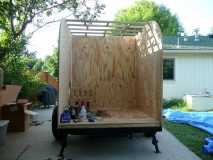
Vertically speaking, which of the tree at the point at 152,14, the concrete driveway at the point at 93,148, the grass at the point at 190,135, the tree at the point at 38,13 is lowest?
the concrete driveway at the point at 93,148

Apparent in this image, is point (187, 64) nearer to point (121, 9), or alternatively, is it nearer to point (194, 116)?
point (194, 116)

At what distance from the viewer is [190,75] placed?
15406 mm

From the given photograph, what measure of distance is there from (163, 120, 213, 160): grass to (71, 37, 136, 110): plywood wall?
130 centimetres

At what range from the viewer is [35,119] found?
1084 centimetres

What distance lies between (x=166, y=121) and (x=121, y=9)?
3936 cm

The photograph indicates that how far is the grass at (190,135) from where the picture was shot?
20.9 feet

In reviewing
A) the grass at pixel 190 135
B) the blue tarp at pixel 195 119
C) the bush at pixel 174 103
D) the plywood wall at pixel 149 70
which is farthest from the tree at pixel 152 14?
the plywood wall at pixel 149 70

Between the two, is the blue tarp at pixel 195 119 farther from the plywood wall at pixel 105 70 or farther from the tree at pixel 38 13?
the tree at pixel 38 13

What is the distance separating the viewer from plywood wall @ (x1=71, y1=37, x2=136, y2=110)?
29.3 feet

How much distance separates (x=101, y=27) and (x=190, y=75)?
27.6 feet

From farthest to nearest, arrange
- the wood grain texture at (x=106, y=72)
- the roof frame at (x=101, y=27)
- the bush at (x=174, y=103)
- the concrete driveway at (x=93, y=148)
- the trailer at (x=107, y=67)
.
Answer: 1. the bush at (x=174, y=103)
2. the wood grain texture at (x=106, y=72)
3. the trailer at (x=107, y=67)
4. the roof frame at (x=101, y=27)
5. the concrete driveway at (x=93, y=148)

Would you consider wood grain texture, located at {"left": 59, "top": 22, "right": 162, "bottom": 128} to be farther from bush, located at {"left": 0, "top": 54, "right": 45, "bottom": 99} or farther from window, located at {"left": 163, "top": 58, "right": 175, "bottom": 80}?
window, located at {"left": 163, "top": 58, "right": 175, "bottom": 80}

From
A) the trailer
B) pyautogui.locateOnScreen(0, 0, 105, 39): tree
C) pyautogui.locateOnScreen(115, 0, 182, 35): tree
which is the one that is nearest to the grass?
the trailer

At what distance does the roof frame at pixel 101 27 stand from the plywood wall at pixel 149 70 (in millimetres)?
252
